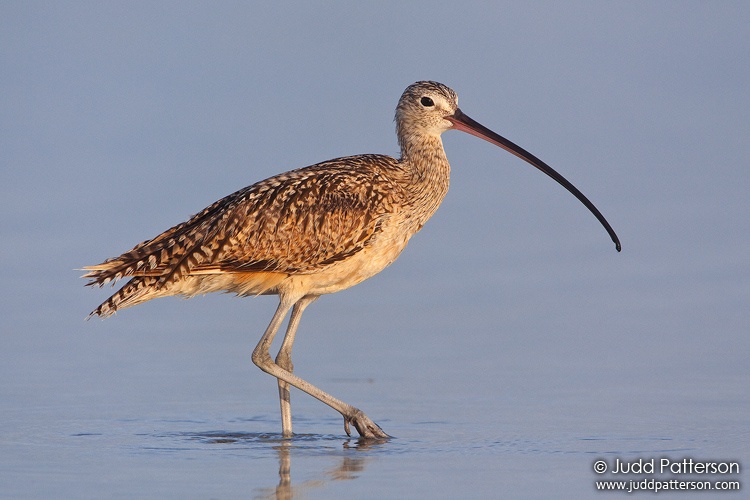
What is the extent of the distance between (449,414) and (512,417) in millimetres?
513

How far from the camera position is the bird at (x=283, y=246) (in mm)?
11555

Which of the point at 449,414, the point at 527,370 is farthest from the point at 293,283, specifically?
the point at 527,370

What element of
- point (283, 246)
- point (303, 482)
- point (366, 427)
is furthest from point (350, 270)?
point (303, 482)

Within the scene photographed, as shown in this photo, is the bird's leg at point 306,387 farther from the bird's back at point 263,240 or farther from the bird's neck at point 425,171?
the bird's neck at point 425,171

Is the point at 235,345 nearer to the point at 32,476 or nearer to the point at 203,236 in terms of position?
the point at 203,236

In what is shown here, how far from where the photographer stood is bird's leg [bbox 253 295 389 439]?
35.7 feet

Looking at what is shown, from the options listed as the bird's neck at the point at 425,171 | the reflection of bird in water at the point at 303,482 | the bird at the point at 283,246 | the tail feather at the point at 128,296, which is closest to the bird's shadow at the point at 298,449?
the reflection of bird in water at the point at 303,482

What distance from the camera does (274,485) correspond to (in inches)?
357

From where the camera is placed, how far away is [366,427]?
10.9 meters

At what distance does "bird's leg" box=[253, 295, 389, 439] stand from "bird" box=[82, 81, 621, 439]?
1 centimetres

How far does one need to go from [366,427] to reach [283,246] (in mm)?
1671

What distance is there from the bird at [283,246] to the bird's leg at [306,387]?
0.01m

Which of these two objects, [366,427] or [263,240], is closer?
[366,427]

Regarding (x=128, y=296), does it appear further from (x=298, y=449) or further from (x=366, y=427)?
(x=366, y=427)
